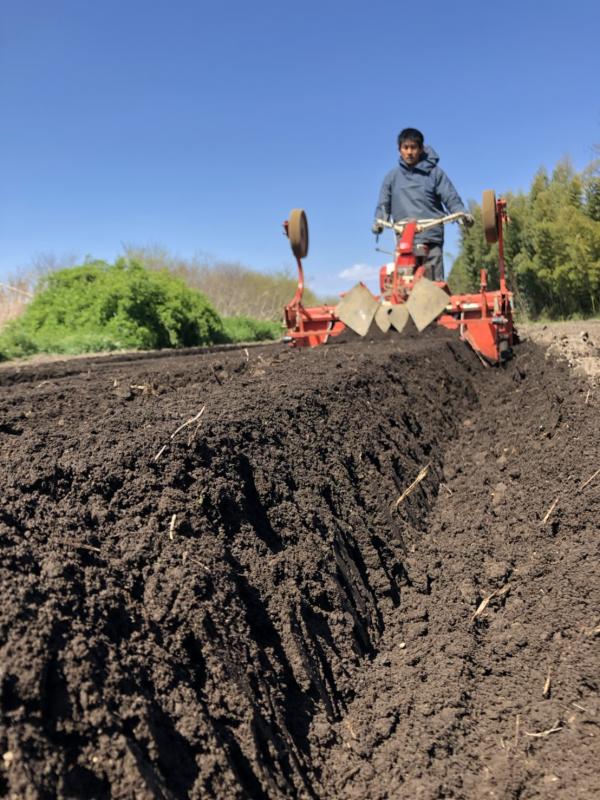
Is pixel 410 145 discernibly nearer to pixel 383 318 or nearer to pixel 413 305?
pixel 413 305

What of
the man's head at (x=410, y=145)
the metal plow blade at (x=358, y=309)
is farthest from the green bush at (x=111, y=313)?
the man's head at (x=410, y=145)

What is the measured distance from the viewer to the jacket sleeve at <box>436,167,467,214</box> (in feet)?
28.1

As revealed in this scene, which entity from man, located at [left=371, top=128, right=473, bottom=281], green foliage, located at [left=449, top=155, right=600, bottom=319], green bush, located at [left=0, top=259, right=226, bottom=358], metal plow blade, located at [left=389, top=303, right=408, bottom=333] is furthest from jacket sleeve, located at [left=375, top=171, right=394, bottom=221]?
green foliage, located at [left=449, top=155, right=600, bottom=319]

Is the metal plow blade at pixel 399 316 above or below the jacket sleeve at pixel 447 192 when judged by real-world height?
below

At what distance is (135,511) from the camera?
2.28 m

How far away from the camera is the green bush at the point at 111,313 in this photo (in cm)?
1567

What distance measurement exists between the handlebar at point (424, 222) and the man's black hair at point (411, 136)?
0.98m

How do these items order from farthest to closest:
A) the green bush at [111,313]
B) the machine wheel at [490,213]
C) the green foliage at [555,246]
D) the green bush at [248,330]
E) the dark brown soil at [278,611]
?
the green bush at [248,330]
the green foliage at [555,246]
the green bush at [111,313]
the machine wheel at [490,213]
the dark brown soil at [278,611]

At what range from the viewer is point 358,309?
7.82 meters

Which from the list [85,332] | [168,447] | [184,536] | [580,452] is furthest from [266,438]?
[85,332]

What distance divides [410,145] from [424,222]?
3.51ft

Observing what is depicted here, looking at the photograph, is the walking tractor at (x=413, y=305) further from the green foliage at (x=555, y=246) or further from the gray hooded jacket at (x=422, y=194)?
the green foliage at (x=555, y=246)

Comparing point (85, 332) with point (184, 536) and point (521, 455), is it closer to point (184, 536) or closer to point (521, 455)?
point (521, 455)

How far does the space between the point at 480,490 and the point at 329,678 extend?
205 cm
